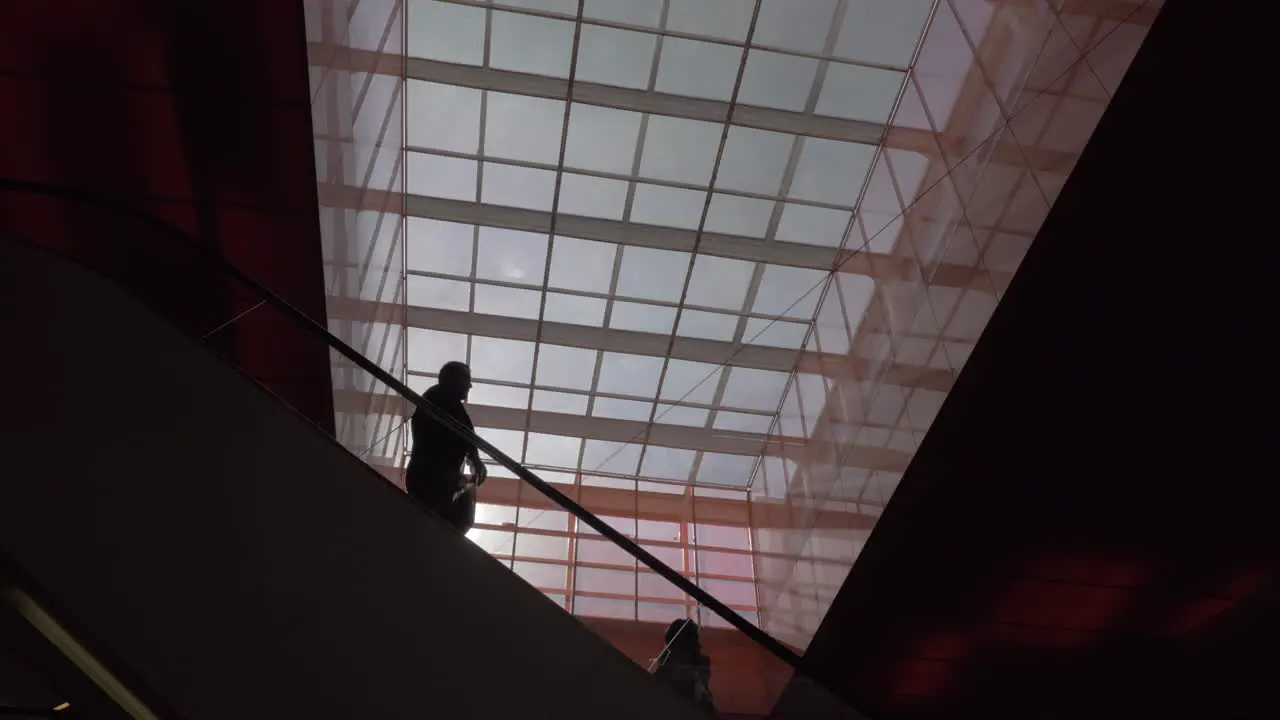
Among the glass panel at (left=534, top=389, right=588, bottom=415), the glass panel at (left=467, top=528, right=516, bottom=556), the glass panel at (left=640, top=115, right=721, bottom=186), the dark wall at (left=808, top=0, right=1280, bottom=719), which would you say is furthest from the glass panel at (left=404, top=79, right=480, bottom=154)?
the glass panel at (left=467, top=528, right=516, bottom=556)

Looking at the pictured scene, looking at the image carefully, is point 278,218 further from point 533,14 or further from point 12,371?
point 533,14

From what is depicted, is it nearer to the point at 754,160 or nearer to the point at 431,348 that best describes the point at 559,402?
the point at 431,348

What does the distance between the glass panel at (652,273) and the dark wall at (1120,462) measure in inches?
431

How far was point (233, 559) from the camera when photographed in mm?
5324

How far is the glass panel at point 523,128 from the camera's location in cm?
2070

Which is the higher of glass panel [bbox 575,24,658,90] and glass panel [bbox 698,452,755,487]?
glass panel [bbox 575,24,658,90]

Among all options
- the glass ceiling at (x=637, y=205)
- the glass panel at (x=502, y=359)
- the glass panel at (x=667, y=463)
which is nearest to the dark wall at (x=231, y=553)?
the glass ceiling at (x=637, y=205)

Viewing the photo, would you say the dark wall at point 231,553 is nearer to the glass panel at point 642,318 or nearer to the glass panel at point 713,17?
the glass panel at point 713,17

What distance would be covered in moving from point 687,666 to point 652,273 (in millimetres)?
18607

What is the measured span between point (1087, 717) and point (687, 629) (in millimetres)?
16240

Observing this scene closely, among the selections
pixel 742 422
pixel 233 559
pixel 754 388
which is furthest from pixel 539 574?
pixel 742 422

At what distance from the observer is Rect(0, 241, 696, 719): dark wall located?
4887 millimetres

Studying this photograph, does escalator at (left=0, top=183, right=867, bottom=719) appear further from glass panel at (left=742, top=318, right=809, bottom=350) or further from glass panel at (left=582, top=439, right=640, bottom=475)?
glass panel at (left=582, top=439, right=640, bottom=475)

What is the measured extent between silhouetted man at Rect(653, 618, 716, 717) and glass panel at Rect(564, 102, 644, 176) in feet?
53.8
